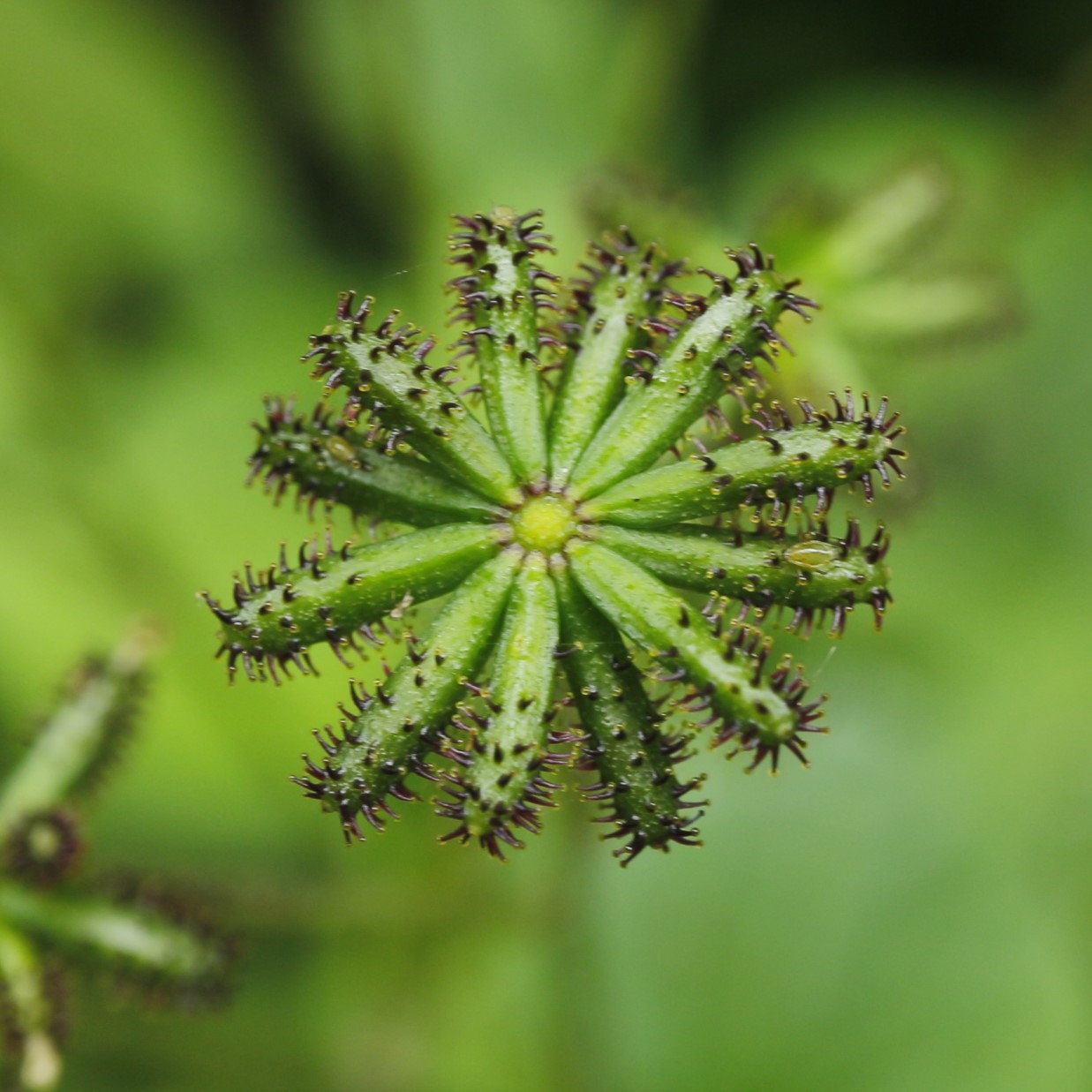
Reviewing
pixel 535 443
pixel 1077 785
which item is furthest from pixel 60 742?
pixel 1077 785

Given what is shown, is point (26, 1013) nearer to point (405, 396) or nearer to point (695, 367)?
point (405, 396)

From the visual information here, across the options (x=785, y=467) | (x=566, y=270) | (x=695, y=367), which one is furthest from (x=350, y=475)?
(x=566, y=270)

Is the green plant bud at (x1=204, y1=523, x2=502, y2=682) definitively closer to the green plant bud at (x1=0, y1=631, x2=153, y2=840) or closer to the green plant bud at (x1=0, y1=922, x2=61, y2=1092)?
the green plant bud at (x1=0, y1=631, x2=153, y2=840)

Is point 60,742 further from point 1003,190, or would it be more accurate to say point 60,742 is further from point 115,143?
point 115,143

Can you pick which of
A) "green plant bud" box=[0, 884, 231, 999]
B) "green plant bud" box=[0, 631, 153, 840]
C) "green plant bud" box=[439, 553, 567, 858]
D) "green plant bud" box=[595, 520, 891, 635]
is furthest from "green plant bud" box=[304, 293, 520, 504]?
"green plant bud" box=[0, 884, 231, 999]

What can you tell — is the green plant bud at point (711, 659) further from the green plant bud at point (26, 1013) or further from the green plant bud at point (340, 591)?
the green plant bud at point (26, 1013)

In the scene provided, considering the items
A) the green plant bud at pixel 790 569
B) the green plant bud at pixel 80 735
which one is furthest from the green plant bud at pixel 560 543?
the green plant bud at pixel 80 735
